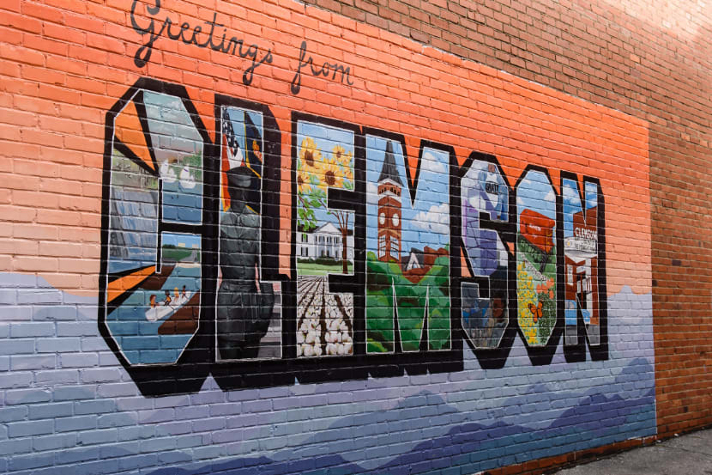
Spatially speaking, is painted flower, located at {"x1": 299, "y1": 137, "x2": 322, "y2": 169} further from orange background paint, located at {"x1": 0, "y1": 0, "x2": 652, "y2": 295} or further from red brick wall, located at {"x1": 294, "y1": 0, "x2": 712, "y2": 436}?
red brick wall, located at {"x1": 294, "y1": 0, "x2": 712, "y2": 436}

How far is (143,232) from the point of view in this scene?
3.84 metres

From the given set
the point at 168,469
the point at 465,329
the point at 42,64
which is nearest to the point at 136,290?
the point at 168,469

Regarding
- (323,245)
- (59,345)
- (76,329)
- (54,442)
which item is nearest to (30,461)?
(54,442)

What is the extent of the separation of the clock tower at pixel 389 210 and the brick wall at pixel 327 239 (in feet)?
0.08

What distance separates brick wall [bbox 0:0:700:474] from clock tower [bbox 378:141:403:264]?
0.02 metres

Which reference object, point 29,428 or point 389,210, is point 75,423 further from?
point 389,210

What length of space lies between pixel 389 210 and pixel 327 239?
2.34 ft

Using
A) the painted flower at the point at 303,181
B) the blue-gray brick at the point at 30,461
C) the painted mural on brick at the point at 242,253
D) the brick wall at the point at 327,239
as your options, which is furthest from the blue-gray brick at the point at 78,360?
the painted flower at the point at 303,181

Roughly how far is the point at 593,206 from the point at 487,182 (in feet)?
6.21

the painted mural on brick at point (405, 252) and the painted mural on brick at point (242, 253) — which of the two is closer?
the painted mural on brick at point (242, 253)

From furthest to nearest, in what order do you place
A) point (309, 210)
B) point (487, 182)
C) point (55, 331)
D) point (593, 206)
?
point (593, 206)
point (487, 182)
point (309, 210)
point (55, 331)

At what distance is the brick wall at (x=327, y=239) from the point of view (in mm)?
3518

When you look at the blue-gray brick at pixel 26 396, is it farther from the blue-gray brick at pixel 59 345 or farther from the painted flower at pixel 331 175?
the painted flower at pixel 331 175

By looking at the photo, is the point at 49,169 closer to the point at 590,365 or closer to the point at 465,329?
the point at 465,329
